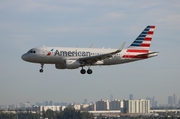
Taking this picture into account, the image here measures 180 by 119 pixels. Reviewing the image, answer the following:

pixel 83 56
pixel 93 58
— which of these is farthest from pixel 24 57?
pixel 93 58

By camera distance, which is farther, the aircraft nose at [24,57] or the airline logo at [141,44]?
the airline logo at [141,44]

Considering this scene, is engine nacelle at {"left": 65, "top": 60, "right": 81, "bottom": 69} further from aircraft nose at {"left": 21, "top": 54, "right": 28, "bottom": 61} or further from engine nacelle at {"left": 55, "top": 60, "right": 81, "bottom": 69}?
aircraft nose at {"left": 21, "top": 54, "right": 28, "bottom": 61}

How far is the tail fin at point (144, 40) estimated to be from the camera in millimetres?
95706

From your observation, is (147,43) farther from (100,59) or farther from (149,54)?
(100,59)

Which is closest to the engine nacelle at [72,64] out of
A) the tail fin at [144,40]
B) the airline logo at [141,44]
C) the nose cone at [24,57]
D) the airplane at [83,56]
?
the airplane at [83,56]

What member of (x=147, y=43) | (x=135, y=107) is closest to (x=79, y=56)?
(x=147, y=43)

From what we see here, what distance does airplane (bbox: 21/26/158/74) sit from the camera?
85.7 metres

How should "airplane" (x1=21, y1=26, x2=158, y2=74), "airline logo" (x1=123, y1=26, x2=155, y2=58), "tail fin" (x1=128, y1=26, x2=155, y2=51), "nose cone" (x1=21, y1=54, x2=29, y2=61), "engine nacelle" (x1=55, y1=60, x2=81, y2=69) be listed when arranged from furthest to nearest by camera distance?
"tail fin" (x1=128, y1=26, x2=155, y2=51) → "airline logo" (x1=123, y1=26, x2=155, y2=58) → "nose cone" (x1=21, y1=54, x2=29, y2=61) → "engine nacelle" (x1=55, y1=60, x2=81, y2=69) → "airplane" (x1=21, y1=26, x2=158, y2=74)

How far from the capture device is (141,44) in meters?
96.3

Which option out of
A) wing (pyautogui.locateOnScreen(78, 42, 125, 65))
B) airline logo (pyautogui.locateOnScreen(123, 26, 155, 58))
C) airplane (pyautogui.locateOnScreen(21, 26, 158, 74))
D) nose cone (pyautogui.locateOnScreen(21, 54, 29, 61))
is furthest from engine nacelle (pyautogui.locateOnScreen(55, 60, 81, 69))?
airline logo (pyautogui.locateOnScreen(123, 26, 155, 58))

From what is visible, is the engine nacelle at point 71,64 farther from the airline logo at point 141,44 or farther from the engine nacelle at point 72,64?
the airline logo at point 141,44

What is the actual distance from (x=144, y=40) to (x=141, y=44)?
56.5 inches

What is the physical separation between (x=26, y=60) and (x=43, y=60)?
10.3ft

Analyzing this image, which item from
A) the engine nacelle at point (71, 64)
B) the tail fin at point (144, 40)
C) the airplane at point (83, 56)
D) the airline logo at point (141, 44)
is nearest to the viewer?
the airplane at point (83, 56)
